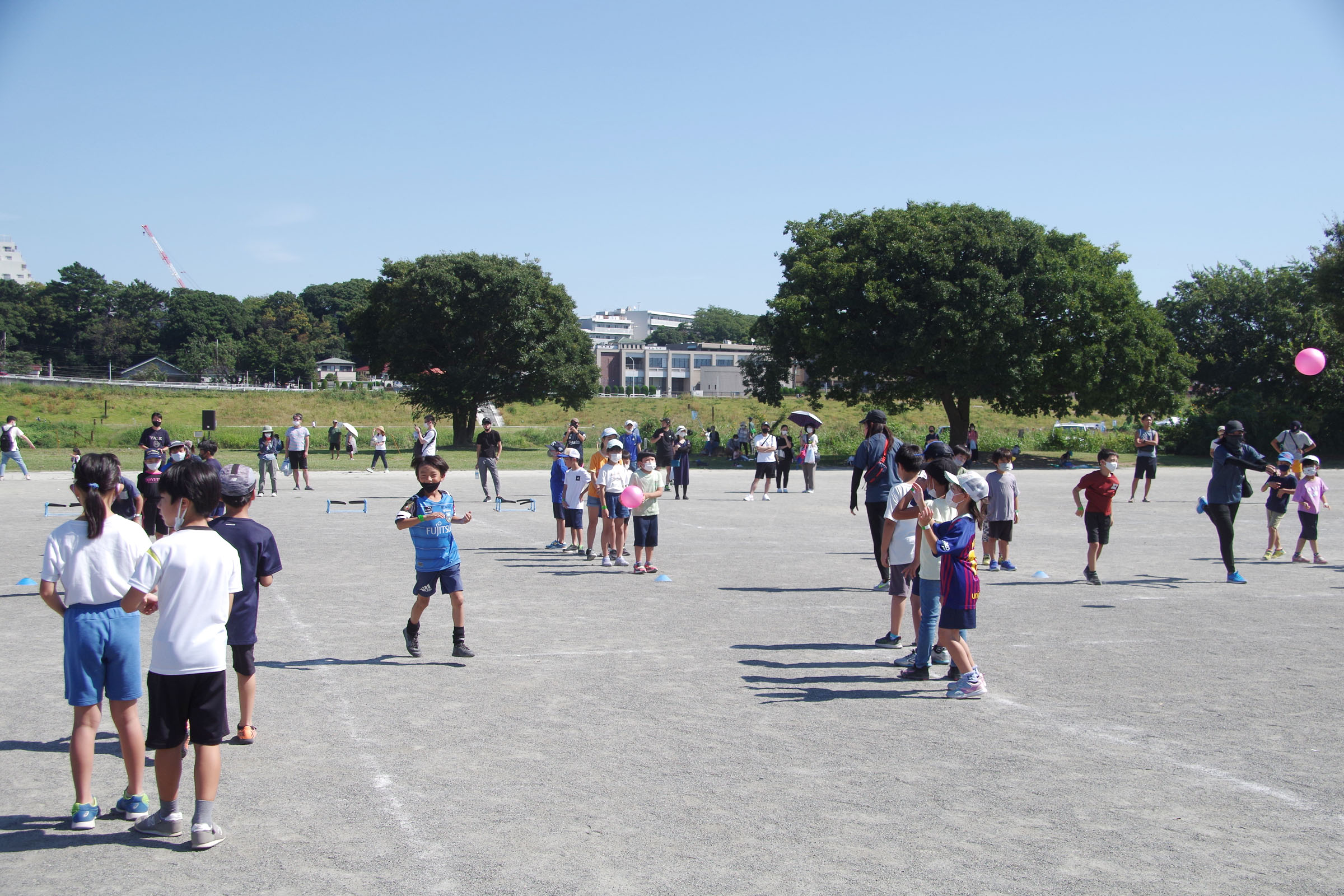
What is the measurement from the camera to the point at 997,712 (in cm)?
643

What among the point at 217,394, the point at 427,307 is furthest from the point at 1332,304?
the point at 217,394

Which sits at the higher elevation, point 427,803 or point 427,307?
point 427,307

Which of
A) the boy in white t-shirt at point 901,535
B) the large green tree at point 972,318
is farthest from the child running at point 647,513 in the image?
the large green tree at point 972,318

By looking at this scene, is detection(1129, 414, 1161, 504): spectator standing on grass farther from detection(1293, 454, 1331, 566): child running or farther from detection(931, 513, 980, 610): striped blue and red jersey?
detection(931, 513, 980, 610): striped blue and red jersey

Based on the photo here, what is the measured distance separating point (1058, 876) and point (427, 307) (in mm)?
47420

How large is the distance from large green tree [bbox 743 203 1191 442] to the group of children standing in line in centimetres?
3519

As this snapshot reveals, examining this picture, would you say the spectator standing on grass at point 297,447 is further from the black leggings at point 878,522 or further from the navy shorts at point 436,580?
the navy shorts at point 436,580

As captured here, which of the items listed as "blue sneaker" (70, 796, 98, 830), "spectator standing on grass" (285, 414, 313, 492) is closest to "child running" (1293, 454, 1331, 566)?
"blue sneaker" (70, 796, 98, 830)

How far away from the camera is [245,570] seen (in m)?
5.80

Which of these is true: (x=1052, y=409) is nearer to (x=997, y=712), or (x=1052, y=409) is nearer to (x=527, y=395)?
(x=527, y=395)

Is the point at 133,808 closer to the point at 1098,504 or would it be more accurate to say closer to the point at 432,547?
the point at 432,547

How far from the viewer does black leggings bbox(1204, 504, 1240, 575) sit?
1159cm

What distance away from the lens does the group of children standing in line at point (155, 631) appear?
4324 millimetres

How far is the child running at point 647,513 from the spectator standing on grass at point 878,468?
242 cm
